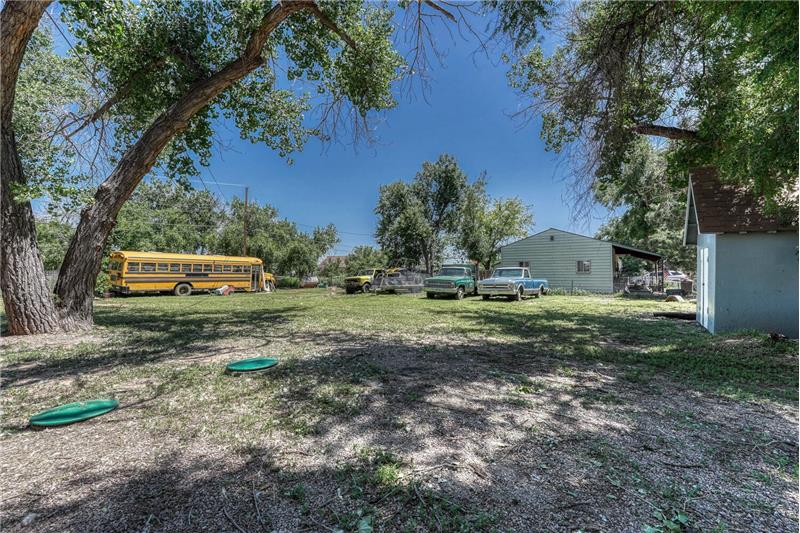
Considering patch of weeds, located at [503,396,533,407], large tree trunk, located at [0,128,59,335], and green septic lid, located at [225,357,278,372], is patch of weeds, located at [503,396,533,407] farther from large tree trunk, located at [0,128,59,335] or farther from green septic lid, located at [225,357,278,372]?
large tree trunk, located at [0,128,59,335]

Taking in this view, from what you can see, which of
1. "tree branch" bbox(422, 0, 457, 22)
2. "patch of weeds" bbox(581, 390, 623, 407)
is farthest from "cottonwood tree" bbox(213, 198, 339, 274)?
"patch of weeds" bbox(581, 390, 623, 407)

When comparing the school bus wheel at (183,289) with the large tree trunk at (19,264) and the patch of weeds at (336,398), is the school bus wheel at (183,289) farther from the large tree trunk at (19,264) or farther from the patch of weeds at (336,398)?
the patch of weeds at (336,398)

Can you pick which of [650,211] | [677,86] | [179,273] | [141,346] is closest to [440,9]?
[677,86]

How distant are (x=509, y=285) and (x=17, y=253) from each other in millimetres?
14918

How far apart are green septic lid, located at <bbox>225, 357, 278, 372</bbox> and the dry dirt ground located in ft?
0.57

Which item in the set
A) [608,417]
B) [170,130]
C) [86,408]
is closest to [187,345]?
[86,408]

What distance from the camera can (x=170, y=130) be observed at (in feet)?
21.5

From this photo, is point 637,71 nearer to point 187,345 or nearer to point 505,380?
point 505,380

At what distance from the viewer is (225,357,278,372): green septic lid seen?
13.4 feet

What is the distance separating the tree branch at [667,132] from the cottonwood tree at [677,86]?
0.06ft

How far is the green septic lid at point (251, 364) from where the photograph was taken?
4.10m

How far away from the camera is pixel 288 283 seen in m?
31.7

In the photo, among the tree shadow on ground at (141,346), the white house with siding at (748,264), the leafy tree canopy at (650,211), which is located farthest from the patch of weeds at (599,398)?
the leafy tree canopy at (650,211)

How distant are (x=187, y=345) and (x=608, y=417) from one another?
5.91 meters
